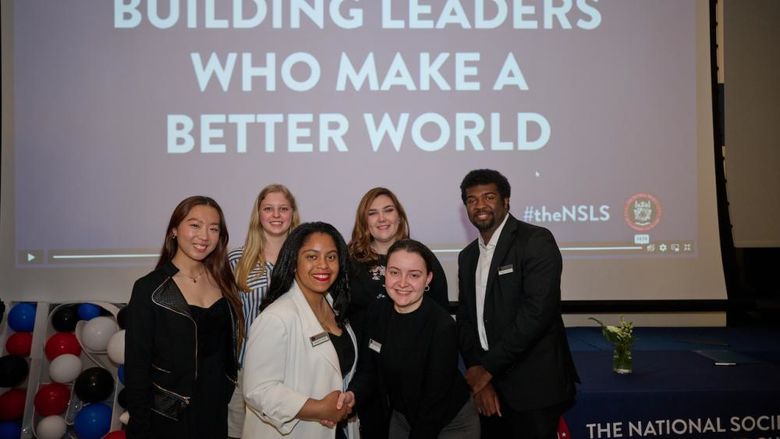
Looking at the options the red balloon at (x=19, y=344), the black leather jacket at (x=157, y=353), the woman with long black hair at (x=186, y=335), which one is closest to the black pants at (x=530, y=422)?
the woman with long black hair at (x=186, y=335)

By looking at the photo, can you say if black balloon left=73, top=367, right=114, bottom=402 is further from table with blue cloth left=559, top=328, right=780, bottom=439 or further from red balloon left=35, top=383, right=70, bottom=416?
table with blue cloth left=559, top=328, right=780, bottom=439

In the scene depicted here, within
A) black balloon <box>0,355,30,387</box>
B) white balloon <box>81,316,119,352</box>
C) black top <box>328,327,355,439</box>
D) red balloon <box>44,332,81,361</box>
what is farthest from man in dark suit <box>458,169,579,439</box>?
black balloon <box>0,355,30,387</box>

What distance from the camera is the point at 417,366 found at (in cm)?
189

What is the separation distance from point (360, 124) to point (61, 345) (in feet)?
8.54

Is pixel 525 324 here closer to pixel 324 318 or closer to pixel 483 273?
pixel 483 273

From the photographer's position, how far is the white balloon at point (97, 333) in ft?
11.8

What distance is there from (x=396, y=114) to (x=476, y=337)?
2.08 m

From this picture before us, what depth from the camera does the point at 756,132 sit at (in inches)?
179

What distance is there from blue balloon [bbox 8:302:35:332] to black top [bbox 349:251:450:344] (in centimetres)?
265

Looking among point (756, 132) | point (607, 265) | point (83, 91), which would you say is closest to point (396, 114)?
point (607, 265)

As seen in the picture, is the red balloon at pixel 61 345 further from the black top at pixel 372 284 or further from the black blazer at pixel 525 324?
the black blazer at pixel 525 324

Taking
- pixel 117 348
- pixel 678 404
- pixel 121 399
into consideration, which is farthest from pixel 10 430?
pixel 678 404

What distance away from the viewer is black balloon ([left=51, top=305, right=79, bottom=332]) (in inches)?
148

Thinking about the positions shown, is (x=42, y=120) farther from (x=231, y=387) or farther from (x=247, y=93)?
(x=231, y=387)
